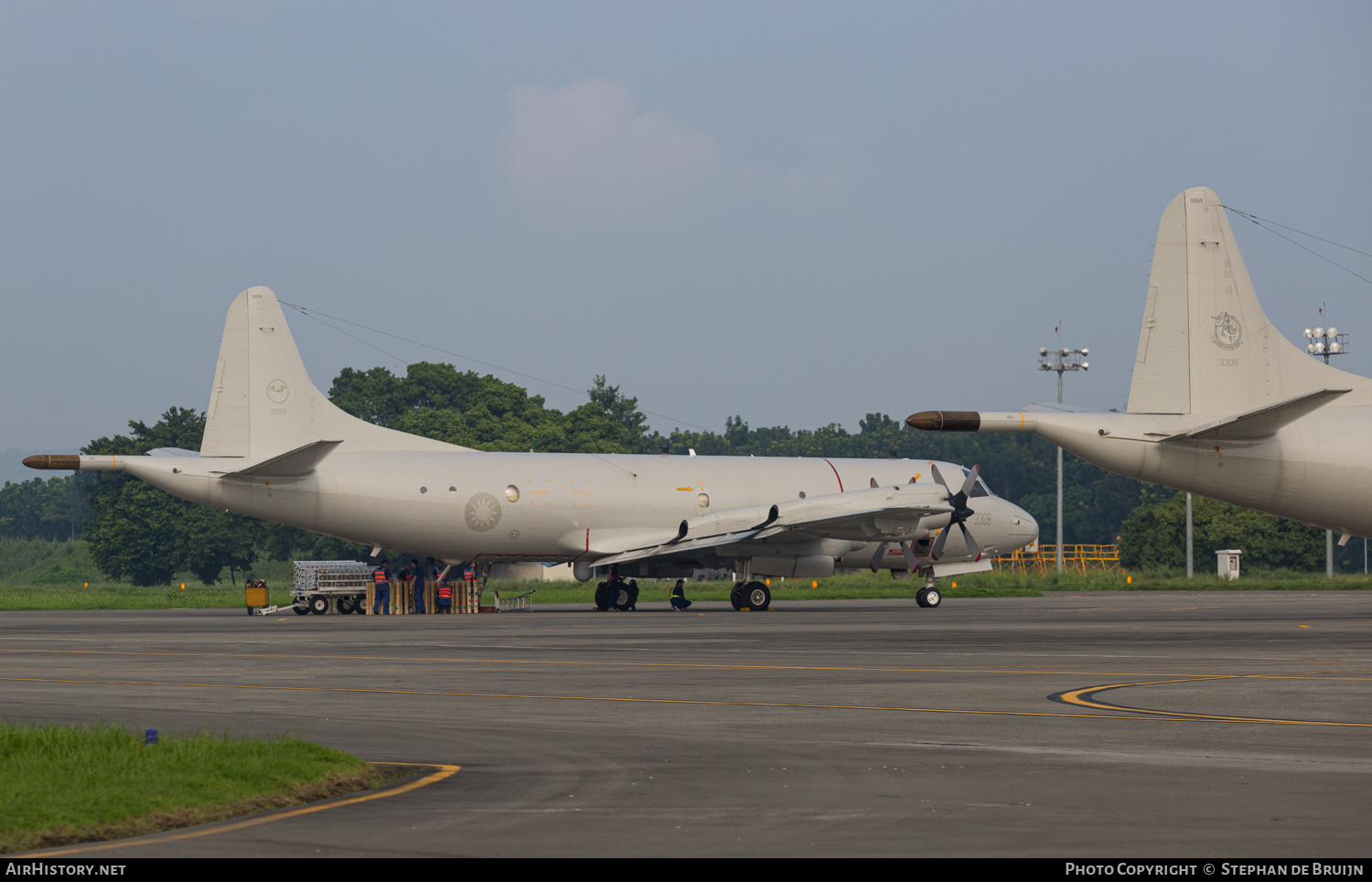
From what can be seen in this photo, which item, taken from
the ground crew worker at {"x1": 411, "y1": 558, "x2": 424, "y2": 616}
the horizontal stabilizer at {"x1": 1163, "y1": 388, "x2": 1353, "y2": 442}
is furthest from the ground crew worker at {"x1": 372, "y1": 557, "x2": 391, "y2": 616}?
the horizontal stabilizer at {"x1": 1163, "y1": 388, "x2": 1353, "y2": 442}

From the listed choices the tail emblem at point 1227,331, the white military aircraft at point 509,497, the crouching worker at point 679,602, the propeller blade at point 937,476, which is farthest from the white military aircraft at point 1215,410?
the crouching worker at point 679,602

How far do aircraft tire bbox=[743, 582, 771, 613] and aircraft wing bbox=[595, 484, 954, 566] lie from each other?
1262 mm

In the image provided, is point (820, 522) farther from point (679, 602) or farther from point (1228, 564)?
point (1228, 564)

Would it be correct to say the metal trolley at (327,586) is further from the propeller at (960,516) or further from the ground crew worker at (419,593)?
the propeller at (960,516)

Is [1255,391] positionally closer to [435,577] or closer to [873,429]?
[435,577]

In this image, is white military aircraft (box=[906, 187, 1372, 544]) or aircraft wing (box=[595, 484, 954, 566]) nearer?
white military aircraft (box=[906, 187, 1372, 544])

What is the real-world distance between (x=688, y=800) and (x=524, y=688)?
30.1ft

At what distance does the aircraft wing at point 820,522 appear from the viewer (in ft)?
142

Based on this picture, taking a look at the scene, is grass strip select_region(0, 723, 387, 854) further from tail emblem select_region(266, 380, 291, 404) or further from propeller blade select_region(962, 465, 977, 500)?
propeller blade select_region(962, 465, 977, 500)

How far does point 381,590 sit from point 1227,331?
27513 millimetres

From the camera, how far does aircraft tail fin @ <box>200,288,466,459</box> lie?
42.8 metres

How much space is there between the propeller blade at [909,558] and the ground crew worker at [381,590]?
16.5m

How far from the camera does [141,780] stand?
10562 mm

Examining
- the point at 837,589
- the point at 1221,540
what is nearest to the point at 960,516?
the point at 837,589
